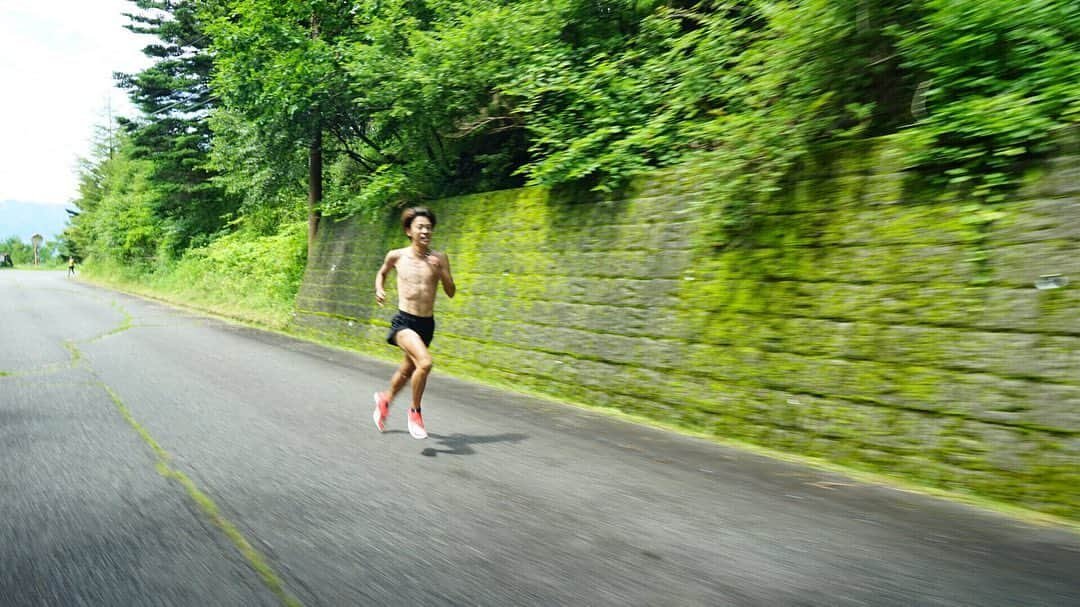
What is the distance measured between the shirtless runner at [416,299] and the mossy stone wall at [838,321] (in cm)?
248

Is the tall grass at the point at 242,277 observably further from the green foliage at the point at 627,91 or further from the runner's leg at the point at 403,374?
the runner's leg at the point at 403,374

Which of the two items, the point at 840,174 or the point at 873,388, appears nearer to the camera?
the point at 873,388

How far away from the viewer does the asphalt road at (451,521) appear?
9.18 feet

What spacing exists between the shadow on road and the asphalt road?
33mm

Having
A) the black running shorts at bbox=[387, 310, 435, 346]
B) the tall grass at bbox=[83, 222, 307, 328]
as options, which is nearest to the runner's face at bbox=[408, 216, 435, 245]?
the black running shorts at bbox=[387, 310, 435, 346]

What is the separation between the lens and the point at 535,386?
843 cm

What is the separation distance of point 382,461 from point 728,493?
95.5 inches

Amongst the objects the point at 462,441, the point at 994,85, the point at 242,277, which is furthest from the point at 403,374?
the point at 242,277

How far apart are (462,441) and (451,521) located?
1925 millimetres

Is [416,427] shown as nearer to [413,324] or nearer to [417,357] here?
[417,357]

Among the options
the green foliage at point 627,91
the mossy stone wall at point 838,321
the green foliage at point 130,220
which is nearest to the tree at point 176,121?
the green foliage at point 130,220

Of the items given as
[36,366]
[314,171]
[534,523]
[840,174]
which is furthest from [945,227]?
[314,171]

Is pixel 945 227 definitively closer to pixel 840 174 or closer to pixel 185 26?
pixel 840 174

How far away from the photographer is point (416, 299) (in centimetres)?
557
